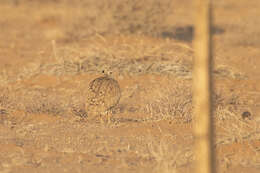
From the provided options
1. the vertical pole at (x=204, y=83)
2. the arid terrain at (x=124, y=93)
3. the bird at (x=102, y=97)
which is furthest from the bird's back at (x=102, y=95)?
the vertical pole at (x=204, y=83)

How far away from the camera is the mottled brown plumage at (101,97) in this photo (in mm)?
5730

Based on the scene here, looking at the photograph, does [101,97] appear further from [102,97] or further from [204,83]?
[204,83]

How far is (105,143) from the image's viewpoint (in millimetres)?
4934

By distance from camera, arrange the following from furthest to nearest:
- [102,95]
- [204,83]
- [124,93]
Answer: [124,93]
[102,95]
[204,83]

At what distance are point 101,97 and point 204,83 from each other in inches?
136

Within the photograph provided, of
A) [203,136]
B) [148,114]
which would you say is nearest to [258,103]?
[148,114]

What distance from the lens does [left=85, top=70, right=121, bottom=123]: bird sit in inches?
226

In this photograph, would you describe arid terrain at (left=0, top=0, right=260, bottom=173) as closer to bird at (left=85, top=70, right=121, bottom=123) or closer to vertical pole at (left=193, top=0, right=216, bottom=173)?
bird at (left=85, top=70, right=121, bottom=123)

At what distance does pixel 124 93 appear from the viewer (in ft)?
24.3

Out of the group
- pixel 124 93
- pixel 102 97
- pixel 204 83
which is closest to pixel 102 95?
pixel 102 97

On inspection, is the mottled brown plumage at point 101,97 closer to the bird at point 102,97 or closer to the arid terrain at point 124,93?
the bird at point 102,97

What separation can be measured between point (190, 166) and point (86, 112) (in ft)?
Answer: 6.57

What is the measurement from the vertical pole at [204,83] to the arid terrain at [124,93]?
1.47 metres

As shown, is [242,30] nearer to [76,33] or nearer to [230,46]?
[230,46]
